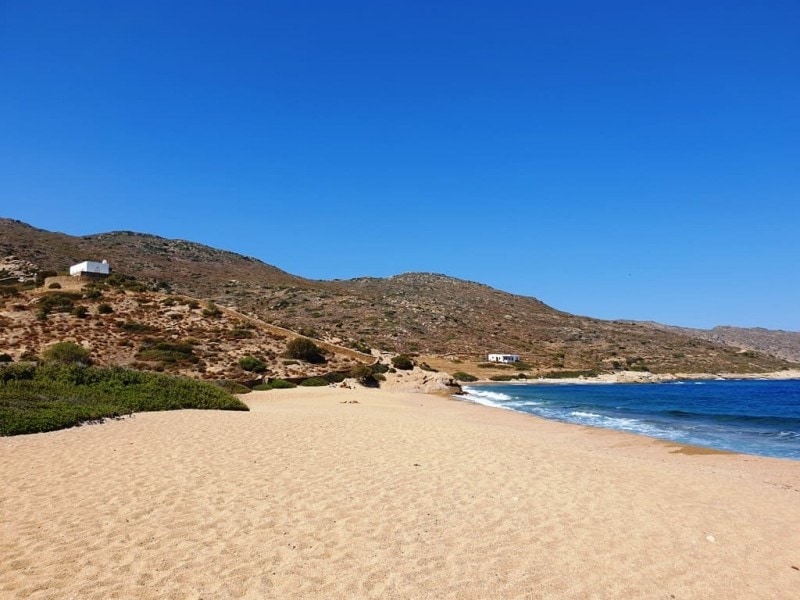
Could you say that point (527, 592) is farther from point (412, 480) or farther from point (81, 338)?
point (81, 338)

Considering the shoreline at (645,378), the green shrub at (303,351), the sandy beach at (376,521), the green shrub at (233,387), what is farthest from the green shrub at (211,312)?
the sandy beach at (376,521)

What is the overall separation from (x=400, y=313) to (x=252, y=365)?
56.9 metres

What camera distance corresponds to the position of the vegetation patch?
15.0m

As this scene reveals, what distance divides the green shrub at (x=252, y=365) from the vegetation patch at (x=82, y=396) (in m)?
11.7

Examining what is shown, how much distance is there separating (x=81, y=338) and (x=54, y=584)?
35888mm

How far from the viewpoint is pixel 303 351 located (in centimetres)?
4119

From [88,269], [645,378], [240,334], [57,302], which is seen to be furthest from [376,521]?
[645,378]

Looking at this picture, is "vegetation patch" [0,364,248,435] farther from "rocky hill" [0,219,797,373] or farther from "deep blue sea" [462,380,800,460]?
"rocky hill" [0,219,797,373]

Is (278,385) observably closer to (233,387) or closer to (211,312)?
(233,387)

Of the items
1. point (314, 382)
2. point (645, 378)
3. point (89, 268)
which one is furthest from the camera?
point (645, 378)

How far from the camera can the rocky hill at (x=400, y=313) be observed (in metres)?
78.7

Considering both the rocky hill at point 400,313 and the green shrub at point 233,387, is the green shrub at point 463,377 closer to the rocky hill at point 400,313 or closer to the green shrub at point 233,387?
the rocky hill at point 400,313

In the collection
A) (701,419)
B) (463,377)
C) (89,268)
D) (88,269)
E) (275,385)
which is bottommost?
(701,419)

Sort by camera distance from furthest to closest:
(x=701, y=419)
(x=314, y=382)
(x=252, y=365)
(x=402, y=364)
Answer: (x=402, y=364)
(x=314, y=382)
(x=252, y=365)
(x=701, y=419)
